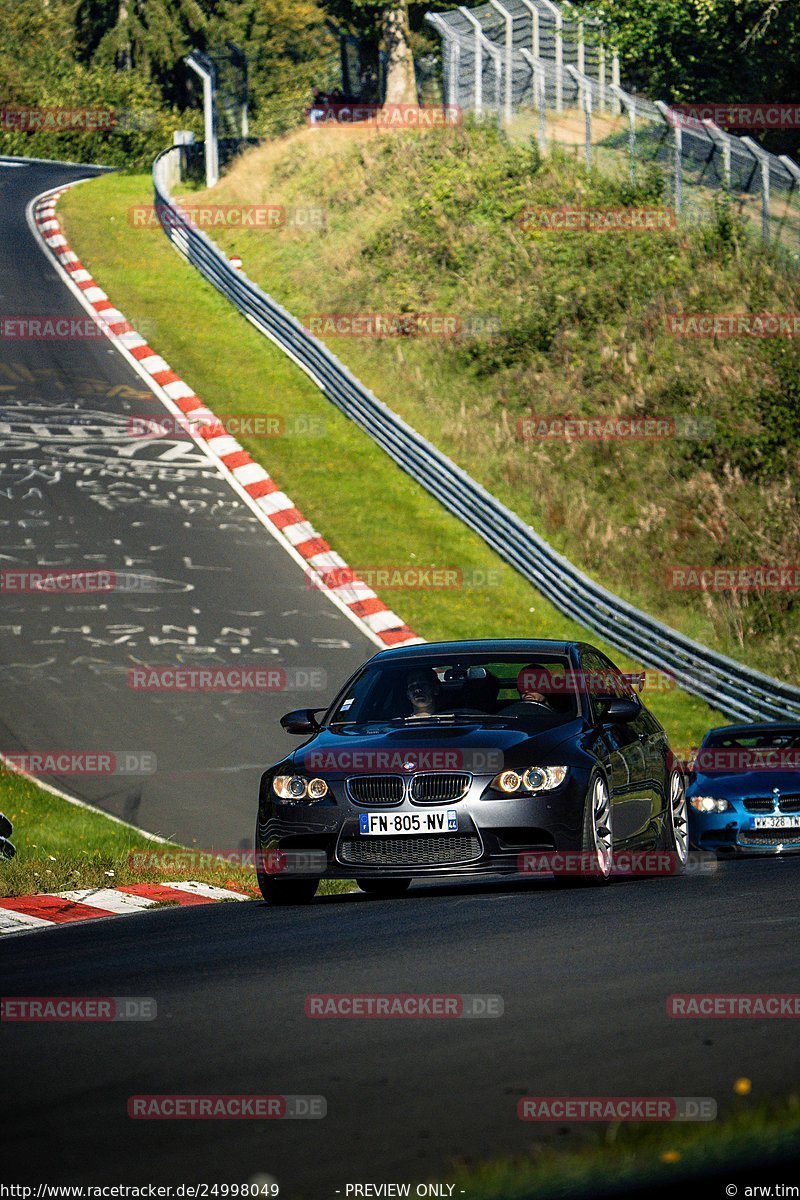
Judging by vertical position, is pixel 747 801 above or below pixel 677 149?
below

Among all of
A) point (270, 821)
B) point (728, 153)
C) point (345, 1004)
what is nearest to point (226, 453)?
point (728, 153)

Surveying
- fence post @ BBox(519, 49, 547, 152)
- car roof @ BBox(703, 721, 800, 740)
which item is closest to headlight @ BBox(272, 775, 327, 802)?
car roof @ BBox(703, 721, 800, 740)

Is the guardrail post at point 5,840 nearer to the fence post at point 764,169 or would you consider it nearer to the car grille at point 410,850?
the car grille at point 410,850

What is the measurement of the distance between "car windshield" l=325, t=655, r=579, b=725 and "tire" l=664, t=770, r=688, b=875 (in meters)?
1.39

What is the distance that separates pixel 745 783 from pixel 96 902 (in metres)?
6.56

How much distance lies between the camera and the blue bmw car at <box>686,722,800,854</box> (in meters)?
15.2

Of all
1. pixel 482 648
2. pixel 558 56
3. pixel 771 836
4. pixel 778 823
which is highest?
pixel 482 648

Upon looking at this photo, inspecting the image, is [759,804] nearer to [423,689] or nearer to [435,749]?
[423,689]

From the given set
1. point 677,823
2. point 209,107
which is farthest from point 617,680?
point 209,107

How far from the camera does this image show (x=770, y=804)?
15188 mm

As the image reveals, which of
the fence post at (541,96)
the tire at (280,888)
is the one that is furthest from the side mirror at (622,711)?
the fence post at (541,96)

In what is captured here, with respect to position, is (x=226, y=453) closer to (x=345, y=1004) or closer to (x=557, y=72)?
(x=557, y=72)

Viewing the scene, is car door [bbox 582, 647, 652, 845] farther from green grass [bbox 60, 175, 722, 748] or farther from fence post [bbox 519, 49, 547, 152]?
fence post [bbox 519, 49, 547, 152]

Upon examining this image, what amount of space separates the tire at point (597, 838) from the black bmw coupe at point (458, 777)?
0.04 ft
